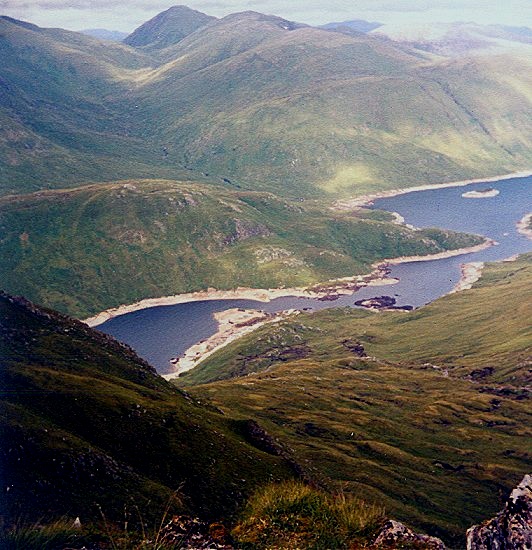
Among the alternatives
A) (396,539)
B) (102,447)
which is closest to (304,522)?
(396,539)

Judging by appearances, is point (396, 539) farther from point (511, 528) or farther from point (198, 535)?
point (198, 535)

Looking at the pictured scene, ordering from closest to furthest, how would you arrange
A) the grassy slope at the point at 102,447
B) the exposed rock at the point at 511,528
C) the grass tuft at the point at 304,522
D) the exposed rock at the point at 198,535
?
the grass tuft at the point at 304,522, the exposed rock at the point at 198,535, the exposed rock at the point at 511,528, the grassy slope at the point at 102,447

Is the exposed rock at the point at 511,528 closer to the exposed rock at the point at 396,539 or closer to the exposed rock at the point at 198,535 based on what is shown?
the exposed rock at the point at 396,539

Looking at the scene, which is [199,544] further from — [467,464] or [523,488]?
[467,464]

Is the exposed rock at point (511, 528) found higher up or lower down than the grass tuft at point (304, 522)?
lower down

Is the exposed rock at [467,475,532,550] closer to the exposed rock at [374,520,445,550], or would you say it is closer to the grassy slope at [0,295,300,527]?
the exposed rock at [374,520,445,550]

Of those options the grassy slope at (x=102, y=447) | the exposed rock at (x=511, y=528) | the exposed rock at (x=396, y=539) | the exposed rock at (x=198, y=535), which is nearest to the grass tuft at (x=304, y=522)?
the exposed rock at (x=396, y=539)

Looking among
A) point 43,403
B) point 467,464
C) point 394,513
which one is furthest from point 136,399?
point 467,464
